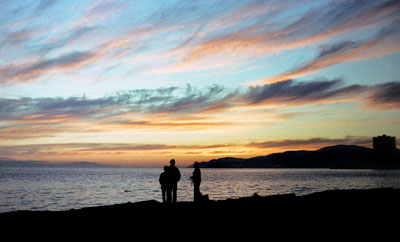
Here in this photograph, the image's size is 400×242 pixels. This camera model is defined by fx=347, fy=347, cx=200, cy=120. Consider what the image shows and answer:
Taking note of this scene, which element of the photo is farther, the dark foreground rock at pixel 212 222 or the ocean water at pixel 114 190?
A: the ocean water at pixel 114 190

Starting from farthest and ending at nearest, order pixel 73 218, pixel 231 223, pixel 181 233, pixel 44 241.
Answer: pixel 73 218 < pixel 231 223 < pixel 181 233 < pixel 44 241

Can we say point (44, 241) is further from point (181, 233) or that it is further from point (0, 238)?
point (181, 233)

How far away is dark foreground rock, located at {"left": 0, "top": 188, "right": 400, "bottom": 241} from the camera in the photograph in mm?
11805

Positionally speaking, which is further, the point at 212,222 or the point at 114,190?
the point at 114,190

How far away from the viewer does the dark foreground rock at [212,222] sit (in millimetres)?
11805

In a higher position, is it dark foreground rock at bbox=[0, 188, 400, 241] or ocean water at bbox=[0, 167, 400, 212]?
dark foreground rock at bbox=[0, 188, 400, 241]

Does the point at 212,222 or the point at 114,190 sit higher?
the point at 212,222

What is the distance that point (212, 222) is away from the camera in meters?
13.8

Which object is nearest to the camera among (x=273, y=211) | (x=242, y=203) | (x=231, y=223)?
(x=231, y=223)

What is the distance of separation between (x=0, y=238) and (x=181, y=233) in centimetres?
596

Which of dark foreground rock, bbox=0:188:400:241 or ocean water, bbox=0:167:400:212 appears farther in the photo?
ocean water, bbox=0:167:400:212

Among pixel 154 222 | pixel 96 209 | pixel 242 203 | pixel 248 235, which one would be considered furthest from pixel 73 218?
pixel 242 203

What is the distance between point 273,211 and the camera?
16.7 m

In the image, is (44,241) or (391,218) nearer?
(44,241)
